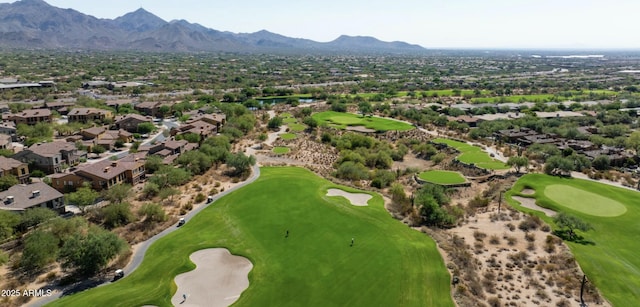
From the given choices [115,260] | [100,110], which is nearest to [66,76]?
[100,110]

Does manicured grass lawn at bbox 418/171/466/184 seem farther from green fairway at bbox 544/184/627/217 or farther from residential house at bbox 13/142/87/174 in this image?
residential house at bbox 13/142/87/174

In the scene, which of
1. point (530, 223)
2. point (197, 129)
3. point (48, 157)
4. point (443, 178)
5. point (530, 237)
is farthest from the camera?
point (197, 129)

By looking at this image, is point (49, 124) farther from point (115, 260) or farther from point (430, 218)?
point (430, 218)

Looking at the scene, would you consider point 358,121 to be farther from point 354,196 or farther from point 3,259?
point 3,259

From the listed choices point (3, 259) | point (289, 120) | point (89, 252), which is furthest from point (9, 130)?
point (289, 120)

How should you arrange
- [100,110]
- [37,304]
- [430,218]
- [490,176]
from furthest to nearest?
1. [100,110]
2. [490,176]
3. [430,218]
4. [37,304]

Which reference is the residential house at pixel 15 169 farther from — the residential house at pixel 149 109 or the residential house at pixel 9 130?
the residential house at pixel 149 109
